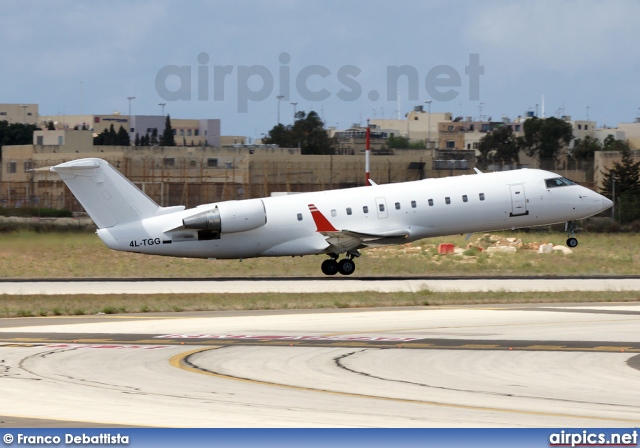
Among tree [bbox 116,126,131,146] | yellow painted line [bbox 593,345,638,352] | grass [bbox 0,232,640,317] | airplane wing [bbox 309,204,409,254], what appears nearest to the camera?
yellow painted line [bbox 593,345,638,352]

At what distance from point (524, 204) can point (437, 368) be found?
2304 cm

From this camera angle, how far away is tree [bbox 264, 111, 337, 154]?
128625 millimetres

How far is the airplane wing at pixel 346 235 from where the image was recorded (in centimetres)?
3966

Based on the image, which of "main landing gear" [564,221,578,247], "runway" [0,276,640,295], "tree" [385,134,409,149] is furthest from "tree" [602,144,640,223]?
"tree" [385,134,409,149]

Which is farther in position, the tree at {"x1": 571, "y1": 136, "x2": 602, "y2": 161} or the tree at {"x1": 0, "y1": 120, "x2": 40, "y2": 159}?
the tree at {"x1": 0, "y1": 120, "x2": 40, "y2": 159}

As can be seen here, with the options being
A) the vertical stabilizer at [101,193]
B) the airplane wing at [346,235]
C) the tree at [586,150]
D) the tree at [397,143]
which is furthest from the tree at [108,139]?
the airplane wing at [346,235]

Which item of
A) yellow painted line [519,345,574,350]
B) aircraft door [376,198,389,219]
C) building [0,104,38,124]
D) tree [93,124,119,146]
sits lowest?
yellow painted line [519,345,574,350]

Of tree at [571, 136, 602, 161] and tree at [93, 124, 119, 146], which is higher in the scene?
tree at [93, 124, 119, 146]

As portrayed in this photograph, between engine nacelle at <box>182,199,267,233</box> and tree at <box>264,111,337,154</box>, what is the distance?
86.7 m

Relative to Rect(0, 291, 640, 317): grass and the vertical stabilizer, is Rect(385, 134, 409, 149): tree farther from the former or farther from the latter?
Rect(0, 291, 640, 317): grass

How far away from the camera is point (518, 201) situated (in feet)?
133

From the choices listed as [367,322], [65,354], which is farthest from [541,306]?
[65,354]

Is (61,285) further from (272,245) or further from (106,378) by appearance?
(106,378)

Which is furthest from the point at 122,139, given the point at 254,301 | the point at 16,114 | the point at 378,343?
the point at 378,343
